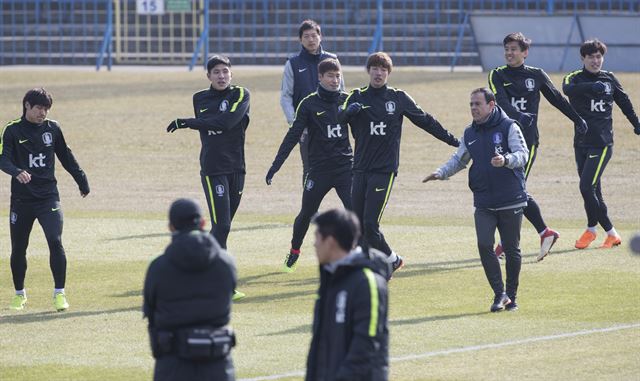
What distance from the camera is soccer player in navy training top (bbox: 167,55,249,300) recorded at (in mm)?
14258

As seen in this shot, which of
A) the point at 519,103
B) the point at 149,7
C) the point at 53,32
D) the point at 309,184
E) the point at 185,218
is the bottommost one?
the point at 53,32

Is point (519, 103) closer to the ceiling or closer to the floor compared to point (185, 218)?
closer to the floor

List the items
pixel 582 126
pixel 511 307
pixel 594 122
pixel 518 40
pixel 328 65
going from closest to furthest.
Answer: pixel 511 307 < pixel 328 65 < pixel 518 40 < pixel 582 126 < pixel 594 122

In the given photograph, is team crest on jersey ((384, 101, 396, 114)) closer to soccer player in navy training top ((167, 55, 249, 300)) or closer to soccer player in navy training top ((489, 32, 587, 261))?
soccer player in navy training top ((167, 55, 249, 300))

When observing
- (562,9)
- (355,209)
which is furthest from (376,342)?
(562,9)

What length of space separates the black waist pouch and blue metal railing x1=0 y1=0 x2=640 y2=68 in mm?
31943

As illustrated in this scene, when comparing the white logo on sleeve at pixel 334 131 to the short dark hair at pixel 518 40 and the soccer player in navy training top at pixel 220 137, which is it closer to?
the soccer player in navy training top at pixel 220 137

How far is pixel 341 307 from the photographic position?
726 centimetres

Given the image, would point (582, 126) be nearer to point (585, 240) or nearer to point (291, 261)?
point (585, 240)

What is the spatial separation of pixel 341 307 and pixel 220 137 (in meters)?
7.30

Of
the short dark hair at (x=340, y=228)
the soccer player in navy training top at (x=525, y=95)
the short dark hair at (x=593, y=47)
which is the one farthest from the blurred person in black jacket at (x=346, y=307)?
the short dark hair at (x=593, y=47)

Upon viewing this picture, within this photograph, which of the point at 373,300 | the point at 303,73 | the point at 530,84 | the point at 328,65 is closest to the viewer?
the point at 373,300

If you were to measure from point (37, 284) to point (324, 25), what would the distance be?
1078 inches

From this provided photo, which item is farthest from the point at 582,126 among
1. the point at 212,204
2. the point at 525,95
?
the point at 212,204
